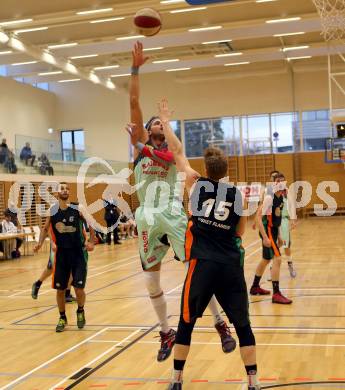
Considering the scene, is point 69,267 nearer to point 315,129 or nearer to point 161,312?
point 161,312

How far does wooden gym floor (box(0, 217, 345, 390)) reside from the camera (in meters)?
4.91

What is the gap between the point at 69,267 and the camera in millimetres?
7164

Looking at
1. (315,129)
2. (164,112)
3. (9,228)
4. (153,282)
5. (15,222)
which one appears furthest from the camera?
(315,129)

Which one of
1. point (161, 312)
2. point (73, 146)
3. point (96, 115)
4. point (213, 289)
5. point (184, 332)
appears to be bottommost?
point (161, 312)

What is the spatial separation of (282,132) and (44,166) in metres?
13.8

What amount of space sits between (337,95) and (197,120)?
774 cm

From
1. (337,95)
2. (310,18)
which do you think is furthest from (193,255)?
(337,95)

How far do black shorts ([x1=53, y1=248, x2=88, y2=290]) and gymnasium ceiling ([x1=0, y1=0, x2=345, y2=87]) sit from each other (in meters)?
10.5

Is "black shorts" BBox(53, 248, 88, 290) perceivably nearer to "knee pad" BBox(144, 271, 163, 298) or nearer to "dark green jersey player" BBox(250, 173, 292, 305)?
"knee pad" BBox(144, 271, 163, 298)

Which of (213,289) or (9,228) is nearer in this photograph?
(213,289)

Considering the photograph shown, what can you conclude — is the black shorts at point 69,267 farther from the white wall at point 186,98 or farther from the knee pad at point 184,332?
the white wall at point 186,98

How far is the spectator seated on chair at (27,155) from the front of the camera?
2125 cm

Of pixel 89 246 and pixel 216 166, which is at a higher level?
pixel 216 166

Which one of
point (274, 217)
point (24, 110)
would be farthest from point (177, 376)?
point (24, 110)
